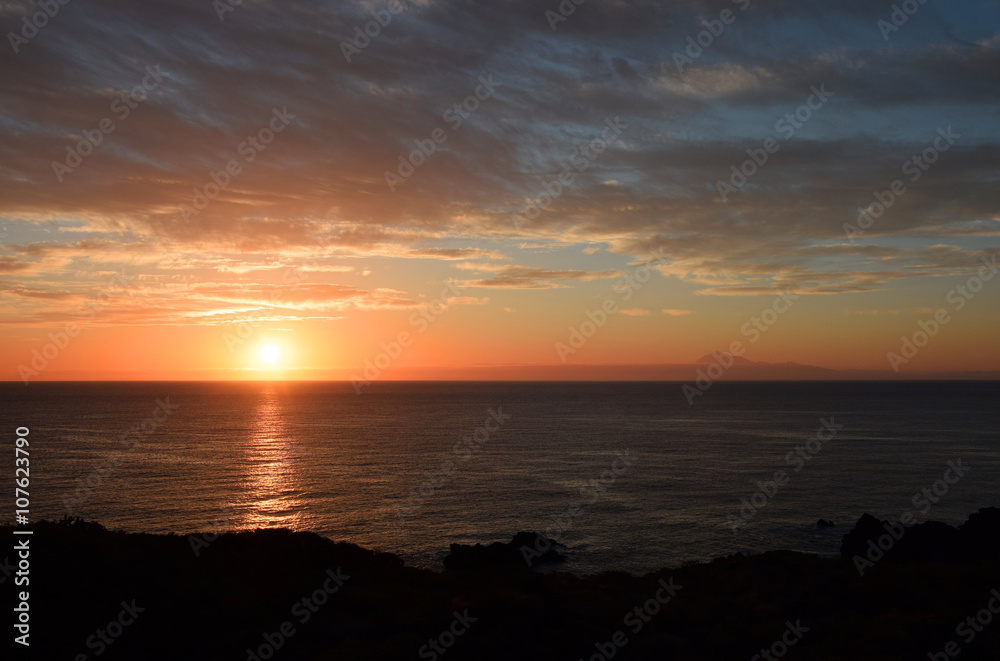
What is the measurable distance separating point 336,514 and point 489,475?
81.8 ft

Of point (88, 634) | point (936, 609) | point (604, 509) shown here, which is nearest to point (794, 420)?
point (604, 509)

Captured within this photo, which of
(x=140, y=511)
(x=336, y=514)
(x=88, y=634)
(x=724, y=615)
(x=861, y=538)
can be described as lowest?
(x=861, y=538)

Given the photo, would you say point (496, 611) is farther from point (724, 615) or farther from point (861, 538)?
point (861, 538)

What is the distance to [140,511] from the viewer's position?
193ft
